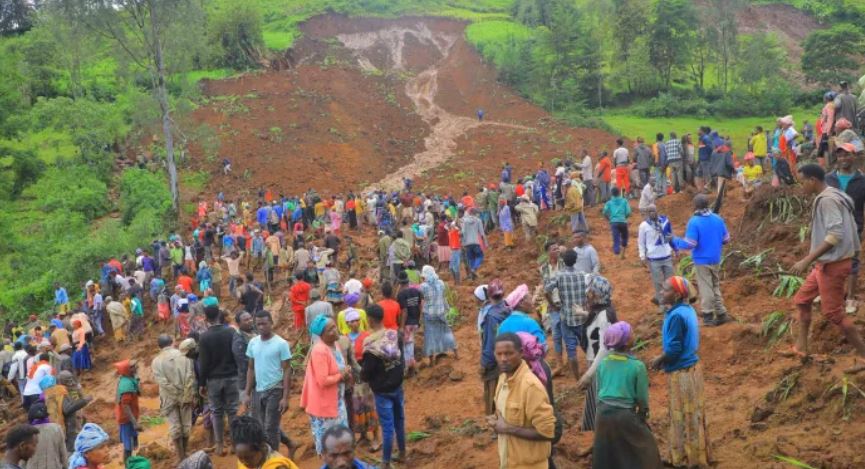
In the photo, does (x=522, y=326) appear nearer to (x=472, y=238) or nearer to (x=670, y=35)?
(x=472, y=238)

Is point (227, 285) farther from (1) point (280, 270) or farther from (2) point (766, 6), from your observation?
A: (2) point (766, 6)

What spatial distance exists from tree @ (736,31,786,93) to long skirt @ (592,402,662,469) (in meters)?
46.7

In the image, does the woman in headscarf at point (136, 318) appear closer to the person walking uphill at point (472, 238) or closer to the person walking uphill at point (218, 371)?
the person walking uphill at point (472, 238)

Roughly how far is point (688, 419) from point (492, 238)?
12522mm

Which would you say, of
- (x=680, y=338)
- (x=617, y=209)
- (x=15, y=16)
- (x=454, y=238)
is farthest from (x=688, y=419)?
(x=15, y=16)

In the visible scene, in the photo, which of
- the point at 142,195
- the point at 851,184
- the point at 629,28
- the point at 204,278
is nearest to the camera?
the point at 851,184

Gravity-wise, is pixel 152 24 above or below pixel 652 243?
above

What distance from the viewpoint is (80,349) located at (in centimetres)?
1558

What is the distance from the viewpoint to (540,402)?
429cm

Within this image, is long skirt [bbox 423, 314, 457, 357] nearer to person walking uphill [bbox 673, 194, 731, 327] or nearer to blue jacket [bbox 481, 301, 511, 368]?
blue jacket [bbox 481, 301, 511, 368]

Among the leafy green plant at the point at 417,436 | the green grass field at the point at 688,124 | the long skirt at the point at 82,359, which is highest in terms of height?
the leafy green plant at the point at 417,436

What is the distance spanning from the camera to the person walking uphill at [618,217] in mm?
12250

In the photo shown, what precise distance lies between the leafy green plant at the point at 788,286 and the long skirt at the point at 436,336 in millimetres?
4451

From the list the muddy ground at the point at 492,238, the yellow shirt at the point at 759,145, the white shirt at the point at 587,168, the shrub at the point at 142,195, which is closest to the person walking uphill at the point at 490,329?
the muddy ground at the point at 492,238
